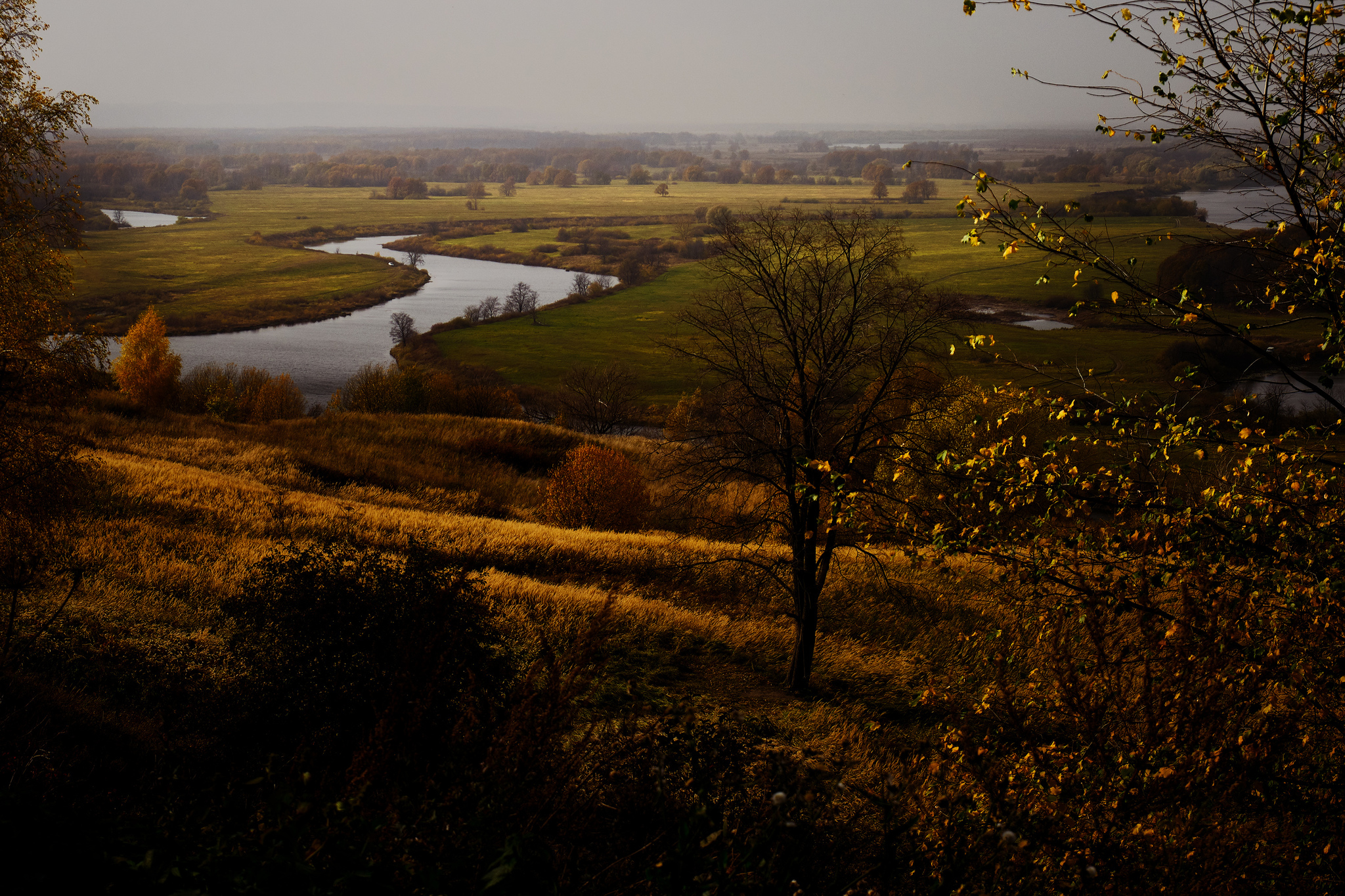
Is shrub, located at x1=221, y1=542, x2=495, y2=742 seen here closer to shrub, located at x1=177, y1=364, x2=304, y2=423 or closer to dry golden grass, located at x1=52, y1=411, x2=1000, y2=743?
dry golden grass, located at x1=52, y1=411, x2=1000, y2=743

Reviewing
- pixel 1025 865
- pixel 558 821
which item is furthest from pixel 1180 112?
pixel 558 821

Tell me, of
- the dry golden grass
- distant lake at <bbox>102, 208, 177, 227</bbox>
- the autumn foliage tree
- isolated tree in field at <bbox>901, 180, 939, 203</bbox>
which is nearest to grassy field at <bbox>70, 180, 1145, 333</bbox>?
isolated tree in field at <bbox>901, 180, 939, 203</bbox>

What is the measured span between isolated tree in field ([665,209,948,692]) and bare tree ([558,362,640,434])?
57.4 metres

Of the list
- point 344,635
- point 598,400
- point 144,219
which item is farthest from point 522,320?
point 144,219

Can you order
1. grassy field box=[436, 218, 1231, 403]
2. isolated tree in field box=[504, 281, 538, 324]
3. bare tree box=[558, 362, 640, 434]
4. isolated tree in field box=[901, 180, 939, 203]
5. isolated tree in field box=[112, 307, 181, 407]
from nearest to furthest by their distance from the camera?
isolated tree in field box=[112, 307, 181, 407]
bare tree box=[558, 362, 640, 434]
grassy field box=[436, 218, 1231, 403]
isolated tree in field box=[504, 281, 538, 324]
isolated tree in field box=[901, 180, 939, 203]

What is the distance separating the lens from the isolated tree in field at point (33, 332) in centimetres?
1234

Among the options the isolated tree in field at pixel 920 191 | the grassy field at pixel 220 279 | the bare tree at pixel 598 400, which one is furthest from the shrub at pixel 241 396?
the isolated tree in field at pixel 920 191

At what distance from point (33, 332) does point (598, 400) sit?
202 ft

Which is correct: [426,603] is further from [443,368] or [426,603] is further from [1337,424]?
[443,368]

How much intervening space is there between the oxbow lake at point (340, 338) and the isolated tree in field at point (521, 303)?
7.83m

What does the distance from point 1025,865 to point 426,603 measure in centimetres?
629

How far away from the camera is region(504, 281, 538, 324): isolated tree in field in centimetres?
11462

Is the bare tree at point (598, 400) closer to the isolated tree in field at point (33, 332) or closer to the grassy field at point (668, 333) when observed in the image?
the grassy field at point (668, 333)

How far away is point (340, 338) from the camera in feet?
348
